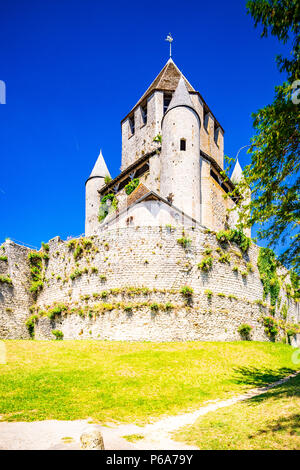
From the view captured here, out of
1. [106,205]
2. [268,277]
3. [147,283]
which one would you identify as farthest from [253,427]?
[106,205]

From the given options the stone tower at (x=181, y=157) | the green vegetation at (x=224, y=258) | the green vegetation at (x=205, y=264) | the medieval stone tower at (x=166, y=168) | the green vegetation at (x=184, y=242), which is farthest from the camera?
the stone tower at (x=181, y=157)

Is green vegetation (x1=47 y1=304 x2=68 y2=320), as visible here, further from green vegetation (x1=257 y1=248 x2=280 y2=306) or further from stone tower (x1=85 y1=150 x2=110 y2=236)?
stone tower (x1=85 y1=150 x2=110 y2=236)

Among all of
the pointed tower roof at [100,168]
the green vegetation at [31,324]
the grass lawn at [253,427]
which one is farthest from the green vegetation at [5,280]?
the pointed tower roof at [100,168]

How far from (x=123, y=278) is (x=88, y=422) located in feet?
46.6

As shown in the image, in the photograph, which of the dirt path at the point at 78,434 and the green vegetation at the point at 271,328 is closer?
the dirt path at the point at 78,434

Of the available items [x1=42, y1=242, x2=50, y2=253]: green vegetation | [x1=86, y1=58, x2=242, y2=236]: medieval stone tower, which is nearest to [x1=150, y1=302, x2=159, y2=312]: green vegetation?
[x1=86, y1=58, x2=242, y2=236]: medieval stone tower

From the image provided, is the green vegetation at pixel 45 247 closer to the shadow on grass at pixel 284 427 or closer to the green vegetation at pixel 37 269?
the green vegetation at pixel 37 269

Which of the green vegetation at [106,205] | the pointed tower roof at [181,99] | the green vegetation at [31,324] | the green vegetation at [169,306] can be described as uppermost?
the pointed tower roof at [181,99]

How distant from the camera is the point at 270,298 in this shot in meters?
26.0

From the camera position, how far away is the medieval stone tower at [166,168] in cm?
2989

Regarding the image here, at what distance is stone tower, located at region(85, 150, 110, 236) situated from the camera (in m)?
42.2

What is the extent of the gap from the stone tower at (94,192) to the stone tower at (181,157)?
11.2m
